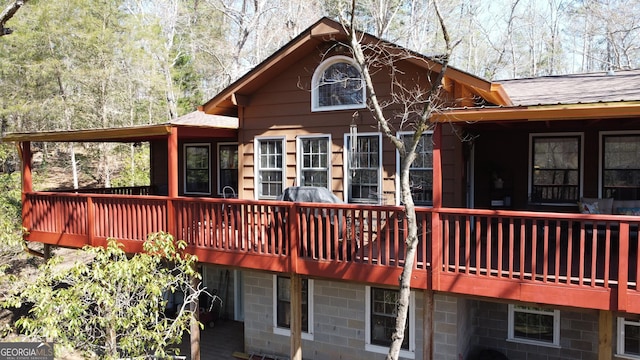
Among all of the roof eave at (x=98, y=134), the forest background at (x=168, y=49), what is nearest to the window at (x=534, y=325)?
the roof eave at (x=98, y=134)

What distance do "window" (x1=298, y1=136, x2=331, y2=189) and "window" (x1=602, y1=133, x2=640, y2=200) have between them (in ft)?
16.6

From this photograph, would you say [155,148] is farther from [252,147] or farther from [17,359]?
[17,359]

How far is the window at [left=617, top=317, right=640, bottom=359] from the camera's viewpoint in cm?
761

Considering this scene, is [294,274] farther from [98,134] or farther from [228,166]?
[228,166]

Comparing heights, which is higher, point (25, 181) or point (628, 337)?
point (25, 181)

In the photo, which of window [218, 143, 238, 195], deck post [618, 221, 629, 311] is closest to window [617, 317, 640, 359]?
deck post [618, 221, 629, 311]

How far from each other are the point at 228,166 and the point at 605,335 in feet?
29.8

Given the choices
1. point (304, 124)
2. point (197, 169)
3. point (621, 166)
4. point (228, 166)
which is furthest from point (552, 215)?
point (197, 169)

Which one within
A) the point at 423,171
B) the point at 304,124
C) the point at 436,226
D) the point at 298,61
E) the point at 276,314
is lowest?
the point at 276,314

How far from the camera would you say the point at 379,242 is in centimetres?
632

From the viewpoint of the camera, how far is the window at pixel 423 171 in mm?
8125

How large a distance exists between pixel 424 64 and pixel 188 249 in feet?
17.1

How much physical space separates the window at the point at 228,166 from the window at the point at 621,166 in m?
8.28

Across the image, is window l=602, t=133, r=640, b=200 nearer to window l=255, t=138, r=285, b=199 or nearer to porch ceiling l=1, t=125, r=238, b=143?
window l=255, t=138, r=285, b=199
